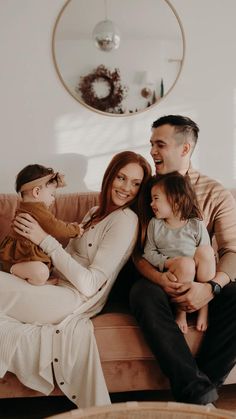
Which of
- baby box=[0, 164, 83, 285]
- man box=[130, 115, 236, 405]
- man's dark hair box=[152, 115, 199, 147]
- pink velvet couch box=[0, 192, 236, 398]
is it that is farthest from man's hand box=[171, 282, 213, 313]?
man's dark hair box=[152, 115, 199, 147]

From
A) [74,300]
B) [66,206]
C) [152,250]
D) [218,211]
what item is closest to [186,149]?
[218,211]

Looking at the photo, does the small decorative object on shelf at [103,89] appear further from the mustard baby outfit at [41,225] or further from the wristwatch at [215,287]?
the wristwatch at [215,287]

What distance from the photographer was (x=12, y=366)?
6.12 feet

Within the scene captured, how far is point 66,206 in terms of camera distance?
2641 mm

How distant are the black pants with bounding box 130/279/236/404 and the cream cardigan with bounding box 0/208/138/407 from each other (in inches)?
7.2

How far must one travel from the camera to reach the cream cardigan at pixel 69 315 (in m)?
1.87

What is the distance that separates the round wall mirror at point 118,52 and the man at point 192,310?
3.76 ft

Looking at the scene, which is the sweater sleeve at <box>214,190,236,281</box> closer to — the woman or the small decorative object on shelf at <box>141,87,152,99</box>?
the woman

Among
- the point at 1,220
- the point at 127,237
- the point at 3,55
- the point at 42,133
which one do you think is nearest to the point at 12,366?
the point at 127,237

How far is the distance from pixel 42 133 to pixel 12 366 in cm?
165

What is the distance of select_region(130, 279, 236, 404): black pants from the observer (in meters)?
1.80

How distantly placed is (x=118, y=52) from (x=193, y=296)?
1804mm

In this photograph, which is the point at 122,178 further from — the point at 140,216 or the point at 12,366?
the point at 12,366

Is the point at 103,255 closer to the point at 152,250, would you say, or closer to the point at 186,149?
the point at 152,250
